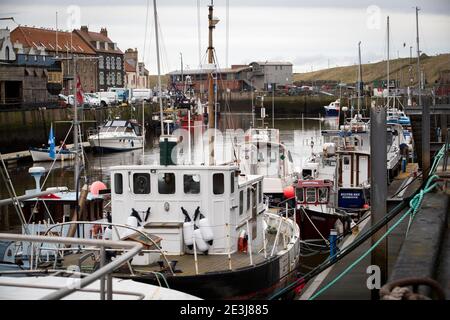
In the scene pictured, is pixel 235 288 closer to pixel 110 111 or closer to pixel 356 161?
pixel 356 161

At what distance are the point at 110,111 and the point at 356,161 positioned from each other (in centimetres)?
3926

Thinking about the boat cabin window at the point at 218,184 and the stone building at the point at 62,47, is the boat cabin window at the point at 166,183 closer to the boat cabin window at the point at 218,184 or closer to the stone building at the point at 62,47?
the boat cabin window at the point at 218,184

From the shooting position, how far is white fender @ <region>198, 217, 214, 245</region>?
42.3ft

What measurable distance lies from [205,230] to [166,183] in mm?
1165

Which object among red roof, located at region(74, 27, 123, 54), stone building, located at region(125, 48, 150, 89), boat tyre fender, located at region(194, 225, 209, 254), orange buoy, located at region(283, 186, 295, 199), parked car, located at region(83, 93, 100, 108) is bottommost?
orange buoy, located at region(283, 186, 295, 199)

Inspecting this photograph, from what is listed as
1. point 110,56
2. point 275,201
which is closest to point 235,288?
point 275,201

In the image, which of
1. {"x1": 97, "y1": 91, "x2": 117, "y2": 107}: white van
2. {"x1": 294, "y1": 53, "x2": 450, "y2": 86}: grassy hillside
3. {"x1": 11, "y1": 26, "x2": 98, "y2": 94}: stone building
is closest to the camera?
{"x1": 11, "y1": 26, "x2": 98, "y2": 94}: stone building

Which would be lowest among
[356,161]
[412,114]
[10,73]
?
[356,161]

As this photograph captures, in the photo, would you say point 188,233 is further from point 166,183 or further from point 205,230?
point 166,183

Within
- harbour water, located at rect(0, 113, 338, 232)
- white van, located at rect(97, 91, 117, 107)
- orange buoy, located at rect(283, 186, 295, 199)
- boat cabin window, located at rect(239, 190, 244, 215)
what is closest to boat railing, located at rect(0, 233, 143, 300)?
boat cabin window, located at rect(239, 190, 244, 215)

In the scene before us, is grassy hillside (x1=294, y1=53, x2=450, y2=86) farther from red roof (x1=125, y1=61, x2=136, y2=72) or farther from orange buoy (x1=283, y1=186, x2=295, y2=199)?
orange buoy (x1=283, y1=186, x2=295, y2=199)

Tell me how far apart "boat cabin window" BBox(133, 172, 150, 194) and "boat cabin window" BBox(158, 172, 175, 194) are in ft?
0.71

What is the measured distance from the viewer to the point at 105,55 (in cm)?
8044

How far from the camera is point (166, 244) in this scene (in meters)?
12.9
